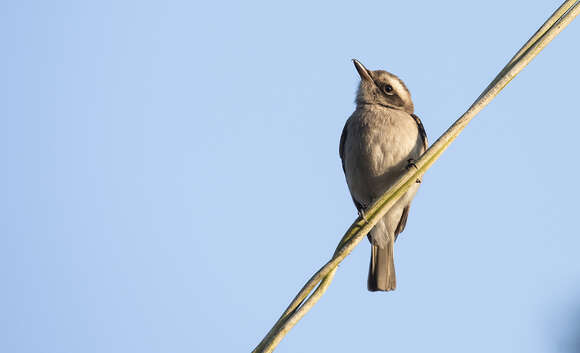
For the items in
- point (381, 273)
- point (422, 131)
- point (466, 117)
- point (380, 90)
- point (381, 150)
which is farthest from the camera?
point (380, 90)

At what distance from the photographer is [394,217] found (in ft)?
22.5

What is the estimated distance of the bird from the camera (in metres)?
6.12

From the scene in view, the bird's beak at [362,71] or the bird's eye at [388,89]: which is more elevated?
the bird's beak at [362,71]

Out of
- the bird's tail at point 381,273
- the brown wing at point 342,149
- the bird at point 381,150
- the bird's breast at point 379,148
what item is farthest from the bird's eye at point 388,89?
the bird's tail at point 381,273

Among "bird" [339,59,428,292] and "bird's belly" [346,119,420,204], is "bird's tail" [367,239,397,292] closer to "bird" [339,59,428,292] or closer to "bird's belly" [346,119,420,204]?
"bird" [339,59,428,292]

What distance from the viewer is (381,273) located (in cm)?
644

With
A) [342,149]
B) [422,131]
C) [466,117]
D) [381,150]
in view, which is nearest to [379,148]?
[381,150]

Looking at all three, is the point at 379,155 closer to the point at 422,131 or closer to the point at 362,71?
the point at 422,131

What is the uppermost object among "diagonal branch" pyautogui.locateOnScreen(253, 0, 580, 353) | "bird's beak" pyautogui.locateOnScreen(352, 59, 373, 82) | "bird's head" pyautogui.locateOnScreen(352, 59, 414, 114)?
"bird's beak" pyautogui.locateOnScreen(352, 59, 373, 82)

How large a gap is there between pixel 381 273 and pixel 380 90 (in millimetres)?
1878

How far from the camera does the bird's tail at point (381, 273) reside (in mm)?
6402

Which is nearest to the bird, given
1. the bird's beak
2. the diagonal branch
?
the bird's beak

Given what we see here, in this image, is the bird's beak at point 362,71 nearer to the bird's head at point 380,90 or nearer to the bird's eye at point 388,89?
the bird's head at point 380,90

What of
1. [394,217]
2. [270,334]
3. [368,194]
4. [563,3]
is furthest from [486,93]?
[394,217]
